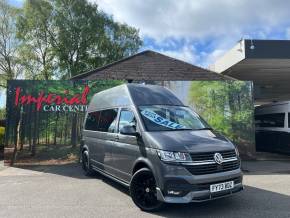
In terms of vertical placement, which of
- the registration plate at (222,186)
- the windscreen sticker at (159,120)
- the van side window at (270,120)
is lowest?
the registration plate at (222,186)

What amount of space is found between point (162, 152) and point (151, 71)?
1048cm

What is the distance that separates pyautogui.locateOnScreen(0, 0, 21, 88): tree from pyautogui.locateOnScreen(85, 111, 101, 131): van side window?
2590 centimetres

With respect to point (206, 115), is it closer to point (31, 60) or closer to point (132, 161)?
point (132, 161)

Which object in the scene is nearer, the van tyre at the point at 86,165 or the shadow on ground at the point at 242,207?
the shadow on ground at the point at 242,207

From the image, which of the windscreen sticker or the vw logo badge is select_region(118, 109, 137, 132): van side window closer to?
the windscreen sticker

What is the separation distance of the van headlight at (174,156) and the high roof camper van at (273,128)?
424 inches

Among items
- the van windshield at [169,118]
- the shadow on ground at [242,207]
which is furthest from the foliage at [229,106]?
the van windshield at [169,118]

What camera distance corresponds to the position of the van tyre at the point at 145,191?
717 cm

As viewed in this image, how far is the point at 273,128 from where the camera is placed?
17.5 m

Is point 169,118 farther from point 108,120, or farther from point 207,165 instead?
point 108,120

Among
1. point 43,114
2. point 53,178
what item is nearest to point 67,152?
point 43,114

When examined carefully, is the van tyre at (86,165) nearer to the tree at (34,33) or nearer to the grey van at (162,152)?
the grey van at (162,152)

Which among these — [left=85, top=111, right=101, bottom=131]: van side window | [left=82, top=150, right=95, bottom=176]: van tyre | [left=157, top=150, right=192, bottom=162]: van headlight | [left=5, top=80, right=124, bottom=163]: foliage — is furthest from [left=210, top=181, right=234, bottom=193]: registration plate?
[left=5, top=80, right=124, bottom=163]: foliage

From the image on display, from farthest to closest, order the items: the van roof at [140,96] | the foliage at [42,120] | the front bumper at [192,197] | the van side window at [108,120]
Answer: the foliage at [42,120] → the van side window at [108,120] → the van roof at [140,96] → the front bumper at [192,197]
